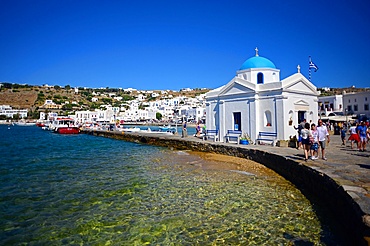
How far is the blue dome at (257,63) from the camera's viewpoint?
848 inches

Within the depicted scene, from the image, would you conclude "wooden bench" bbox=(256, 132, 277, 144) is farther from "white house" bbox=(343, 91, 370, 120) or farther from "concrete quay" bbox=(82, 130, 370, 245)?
"white house" bbox=(343, 91, 370, 120)

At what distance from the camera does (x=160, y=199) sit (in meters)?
8.31

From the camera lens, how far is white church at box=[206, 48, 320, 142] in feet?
57.0

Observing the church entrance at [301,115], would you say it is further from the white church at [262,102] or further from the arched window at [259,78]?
the arched window at [259,78]

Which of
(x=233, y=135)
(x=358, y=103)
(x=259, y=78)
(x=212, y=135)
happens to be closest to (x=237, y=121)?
(x=233, y=135)

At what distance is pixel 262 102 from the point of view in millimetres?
18281

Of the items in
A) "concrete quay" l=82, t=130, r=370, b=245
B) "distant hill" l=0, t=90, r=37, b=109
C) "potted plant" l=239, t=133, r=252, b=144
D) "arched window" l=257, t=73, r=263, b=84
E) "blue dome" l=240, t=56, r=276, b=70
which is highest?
"distant hill" l=0, t=90, r=37, b=109

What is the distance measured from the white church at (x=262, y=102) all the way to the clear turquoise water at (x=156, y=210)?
23.9 feet

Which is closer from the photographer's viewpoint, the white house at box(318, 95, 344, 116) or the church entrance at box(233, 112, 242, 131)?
the church entrance at box(233, 112, 242, 131)

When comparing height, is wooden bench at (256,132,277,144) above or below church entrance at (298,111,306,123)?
below

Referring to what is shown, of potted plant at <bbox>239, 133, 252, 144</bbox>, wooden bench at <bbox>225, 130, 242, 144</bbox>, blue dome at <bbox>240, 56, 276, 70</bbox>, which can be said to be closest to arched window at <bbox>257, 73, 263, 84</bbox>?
blue dome at <bbox>240, 56, 276, 70</bbox>

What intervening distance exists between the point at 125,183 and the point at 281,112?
37.7 ft

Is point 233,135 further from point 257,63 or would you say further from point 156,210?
point 156,210

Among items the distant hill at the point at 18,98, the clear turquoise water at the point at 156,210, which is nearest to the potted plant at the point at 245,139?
the clear turquoise water at the point at 156,210
